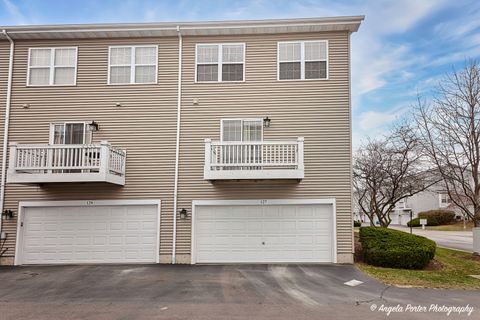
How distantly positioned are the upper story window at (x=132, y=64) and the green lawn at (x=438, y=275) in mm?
9739

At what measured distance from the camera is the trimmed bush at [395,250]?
1116 cm

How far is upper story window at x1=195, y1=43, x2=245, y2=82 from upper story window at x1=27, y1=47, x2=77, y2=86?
15.0 ft

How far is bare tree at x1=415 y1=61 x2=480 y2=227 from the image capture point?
42.8 ft

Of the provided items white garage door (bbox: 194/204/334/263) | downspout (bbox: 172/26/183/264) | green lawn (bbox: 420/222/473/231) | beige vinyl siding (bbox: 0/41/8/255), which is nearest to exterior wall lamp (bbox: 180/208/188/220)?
downspout (bbox: 172/26/183/264)

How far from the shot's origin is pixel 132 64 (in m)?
12.8

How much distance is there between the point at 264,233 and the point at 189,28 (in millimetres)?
7541

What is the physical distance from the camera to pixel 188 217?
39.5ft

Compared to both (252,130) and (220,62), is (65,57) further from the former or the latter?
(252,130)

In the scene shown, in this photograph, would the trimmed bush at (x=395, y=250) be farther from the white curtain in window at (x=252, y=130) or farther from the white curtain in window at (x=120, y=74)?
the white curtain in window at (x=120, y=74)

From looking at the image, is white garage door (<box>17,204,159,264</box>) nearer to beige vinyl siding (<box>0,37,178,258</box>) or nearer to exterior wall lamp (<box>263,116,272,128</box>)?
beige vinyl siding (<box>0,37,178,258</box>)

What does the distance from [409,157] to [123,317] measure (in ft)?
46.9

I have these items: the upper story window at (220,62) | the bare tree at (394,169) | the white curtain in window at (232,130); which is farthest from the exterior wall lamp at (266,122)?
the bare tree at (394,169)

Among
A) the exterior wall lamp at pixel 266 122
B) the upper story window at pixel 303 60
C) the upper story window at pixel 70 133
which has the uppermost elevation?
the upper story window at pixel 303 60

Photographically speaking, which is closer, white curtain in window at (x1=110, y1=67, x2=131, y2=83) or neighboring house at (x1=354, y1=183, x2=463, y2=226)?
white curtain in window at (x1=110, y1=67, x2=131, y2=83)
